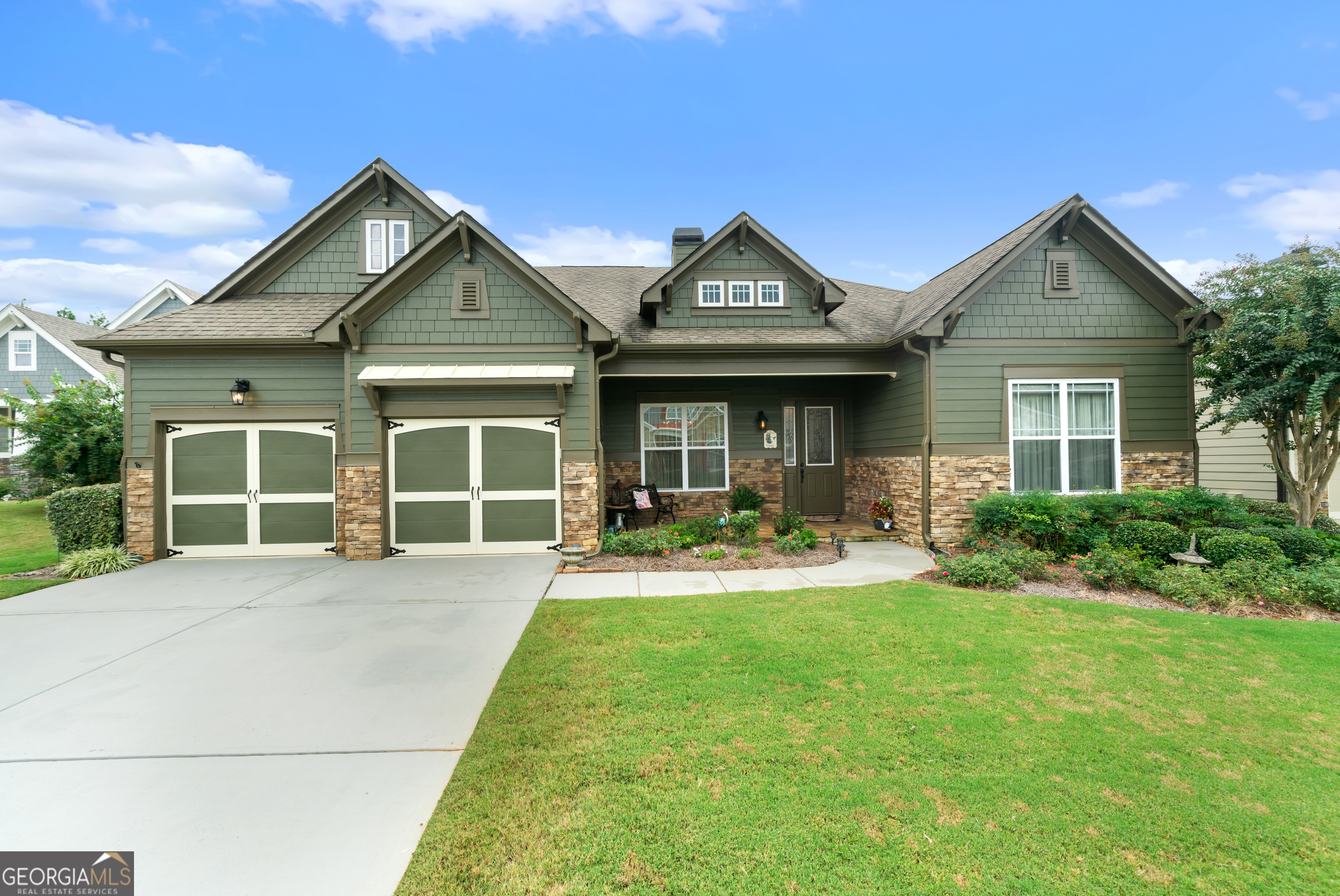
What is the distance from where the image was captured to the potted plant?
9.76 metres

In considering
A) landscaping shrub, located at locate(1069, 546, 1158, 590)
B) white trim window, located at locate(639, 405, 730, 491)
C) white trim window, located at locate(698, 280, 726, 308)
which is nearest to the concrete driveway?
white trim window, located at locate(639, 405, 730, 491)

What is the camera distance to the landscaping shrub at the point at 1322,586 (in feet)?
18.6

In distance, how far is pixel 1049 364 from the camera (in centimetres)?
897

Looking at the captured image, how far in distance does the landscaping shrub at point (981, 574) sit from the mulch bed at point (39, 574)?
1221cm

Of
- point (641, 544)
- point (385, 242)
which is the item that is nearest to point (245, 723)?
point (641, 544)

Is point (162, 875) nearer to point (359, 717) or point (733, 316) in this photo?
point (359, 717)

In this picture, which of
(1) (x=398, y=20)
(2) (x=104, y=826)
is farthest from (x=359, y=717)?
(1) (x=398, y=20)

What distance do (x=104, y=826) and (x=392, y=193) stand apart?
10.7m

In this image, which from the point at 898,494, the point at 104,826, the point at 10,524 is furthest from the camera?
the point at 10,524

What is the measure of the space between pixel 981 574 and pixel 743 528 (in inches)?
138

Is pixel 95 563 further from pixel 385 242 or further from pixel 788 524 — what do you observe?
pixel 788 524

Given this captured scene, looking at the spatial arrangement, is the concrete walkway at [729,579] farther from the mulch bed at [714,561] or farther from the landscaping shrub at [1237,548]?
the landscaping shrub at [1237,548]

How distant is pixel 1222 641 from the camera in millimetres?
4820

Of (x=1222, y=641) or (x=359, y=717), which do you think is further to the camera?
(x=1222, y=641)
